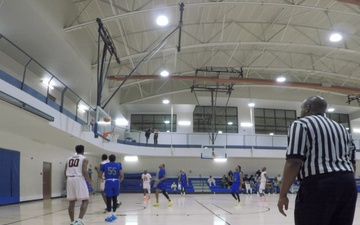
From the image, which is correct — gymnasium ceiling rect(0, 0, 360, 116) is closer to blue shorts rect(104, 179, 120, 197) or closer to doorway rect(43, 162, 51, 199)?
doorway rect(43, 162, 51, 199)

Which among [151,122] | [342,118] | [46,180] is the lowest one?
[46,180]

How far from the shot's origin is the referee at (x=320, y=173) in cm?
280

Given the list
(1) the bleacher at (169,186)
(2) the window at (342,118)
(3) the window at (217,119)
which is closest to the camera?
(1) the bleacher at (169,186)

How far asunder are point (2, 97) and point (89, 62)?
10.0m

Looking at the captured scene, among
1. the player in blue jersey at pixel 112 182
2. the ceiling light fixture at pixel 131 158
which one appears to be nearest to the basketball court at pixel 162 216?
the player in blue jersey at pixel 112 182

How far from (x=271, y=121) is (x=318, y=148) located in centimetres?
3381

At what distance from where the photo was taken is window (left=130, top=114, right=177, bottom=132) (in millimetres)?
34062

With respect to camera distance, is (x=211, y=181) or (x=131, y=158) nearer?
(x=131, y=158)

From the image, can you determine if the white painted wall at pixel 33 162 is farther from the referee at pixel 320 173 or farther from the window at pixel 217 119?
the referee at pixel 320 173

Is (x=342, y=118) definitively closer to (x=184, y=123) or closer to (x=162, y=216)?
(x=184, y=123)

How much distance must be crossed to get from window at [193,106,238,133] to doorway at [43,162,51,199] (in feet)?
53.9

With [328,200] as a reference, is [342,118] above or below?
above

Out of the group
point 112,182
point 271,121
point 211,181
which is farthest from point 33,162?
point 271,121

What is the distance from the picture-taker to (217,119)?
34.6 metres
